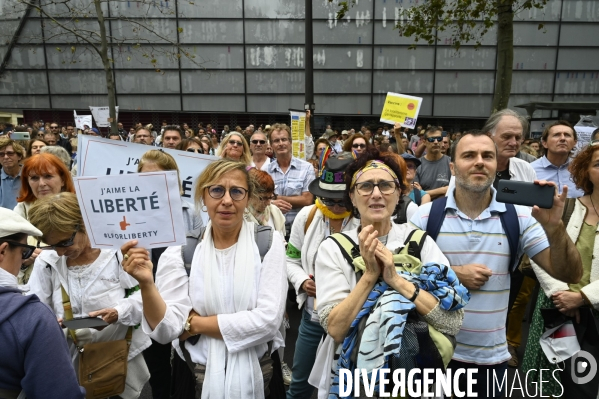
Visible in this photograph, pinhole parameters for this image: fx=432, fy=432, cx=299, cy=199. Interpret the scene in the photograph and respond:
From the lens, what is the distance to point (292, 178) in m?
5.11

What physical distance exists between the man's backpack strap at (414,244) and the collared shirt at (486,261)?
12.0 inches

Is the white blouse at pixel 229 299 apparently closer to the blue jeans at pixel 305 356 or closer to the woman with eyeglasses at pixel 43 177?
the blue jeans at pixel 305 356

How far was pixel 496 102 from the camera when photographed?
1048 cm

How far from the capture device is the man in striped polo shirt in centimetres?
229

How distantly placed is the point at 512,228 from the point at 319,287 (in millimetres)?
1107

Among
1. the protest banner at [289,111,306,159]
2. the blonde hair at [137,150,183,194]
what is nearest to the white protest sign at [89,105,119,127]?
the protest banner at [289,111,306,159]

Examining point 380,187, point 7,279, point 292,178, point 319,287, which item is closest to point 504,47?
point 292,178

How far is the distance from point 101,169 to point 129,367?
87.8 inches

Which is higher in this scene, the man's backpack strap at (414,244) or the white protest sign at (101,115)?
the white protest sign at (101,115)

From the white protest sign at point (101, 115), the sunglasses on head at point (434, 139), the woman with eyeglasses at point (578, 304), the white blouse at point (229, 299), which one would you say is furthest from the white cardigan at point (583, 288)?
the white protest sign at point (101, 115)

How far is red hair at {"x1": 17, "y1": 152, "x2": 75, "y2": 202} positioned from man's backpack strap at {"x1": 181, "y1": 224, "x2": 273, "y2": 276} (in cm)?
157

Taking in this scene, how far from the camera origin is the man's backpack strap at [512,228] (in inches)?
91.0

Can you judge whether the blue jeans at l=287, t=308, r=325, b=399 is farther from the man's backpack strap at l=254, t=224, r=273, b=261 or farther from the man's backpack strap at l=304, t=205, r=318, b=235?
the man's backpack strap at l=254, t=224, r=273, b=261

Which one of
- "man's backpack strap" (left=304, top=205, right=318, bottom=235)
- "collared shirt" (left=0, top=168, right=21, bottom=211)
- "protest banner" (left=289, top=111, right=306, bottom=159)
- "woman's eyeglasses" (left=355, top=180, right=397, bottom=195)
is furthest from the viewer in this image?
"protest banner" (left=289, top=111, right=306, bottom=159)
